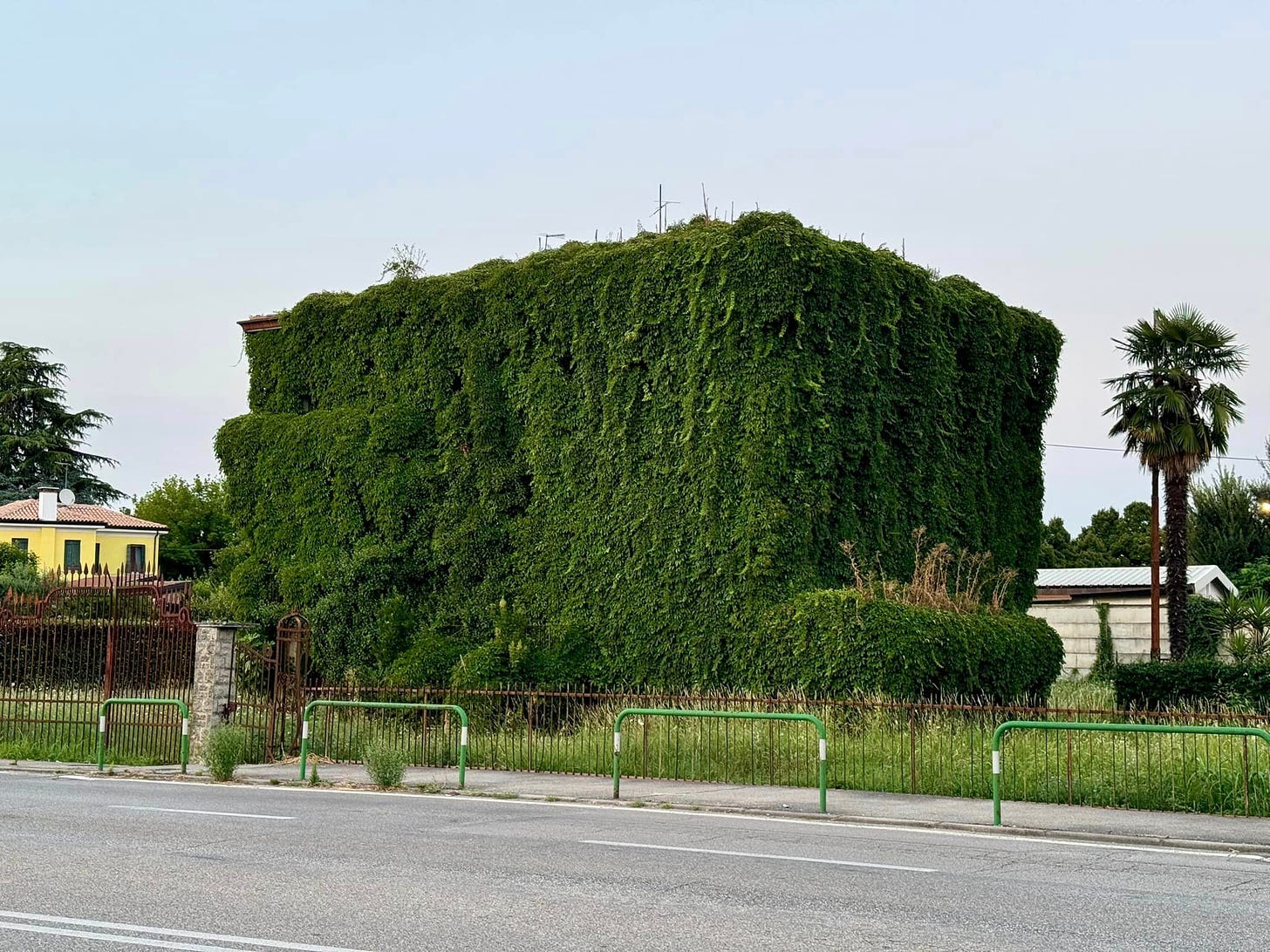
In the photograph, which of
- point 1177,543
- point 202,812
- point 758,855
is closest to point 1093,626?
point 1177,543

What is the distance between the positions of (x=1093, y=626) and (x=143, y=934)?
4281 centimetres

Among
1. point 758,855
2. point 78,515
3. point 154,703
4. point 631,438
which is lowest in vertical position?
point 758,855

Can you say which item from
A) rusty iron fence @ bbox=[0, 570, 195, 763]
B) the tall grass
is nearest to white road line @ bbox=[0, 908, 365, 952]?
the tall grass

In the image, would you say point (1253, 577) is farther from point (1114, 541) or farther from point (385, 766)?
point (385, 766)

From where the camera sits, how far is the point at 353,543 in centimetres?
3058

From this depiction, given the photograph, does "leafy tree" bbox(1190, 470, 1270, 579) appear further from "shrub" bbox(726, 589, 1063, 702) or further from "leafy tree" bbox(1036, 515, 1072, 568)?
"shrub" bbox(726, 589, 1063, 702)

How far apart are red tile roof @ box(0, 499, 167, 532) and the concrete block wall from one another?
46.7m

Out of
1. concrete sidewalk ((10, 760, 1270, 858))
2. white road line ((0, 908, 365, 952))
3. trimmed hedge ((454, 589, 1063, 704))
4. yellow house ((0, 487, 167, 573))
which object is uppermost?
yellow house ((0, 487, 167, 573))

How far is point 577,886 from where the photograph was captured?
973 centimetres

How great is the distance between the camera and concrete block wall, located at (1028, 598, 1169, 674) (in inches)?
1799

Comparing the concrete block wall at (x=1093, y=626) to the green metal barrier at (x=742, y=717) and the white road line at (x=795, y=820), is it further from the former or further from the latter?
the white road line at (x=795, y=820)

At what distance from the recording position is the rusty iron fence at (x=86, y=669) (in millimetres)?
21969

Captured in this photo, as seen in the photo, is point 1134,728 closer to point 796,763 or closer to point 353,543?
point 796,763

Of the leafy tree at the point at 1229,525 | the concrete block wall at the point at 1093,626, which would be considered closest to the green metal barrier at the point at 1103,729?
the concrete block wall at the point at 1093,626
